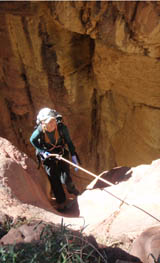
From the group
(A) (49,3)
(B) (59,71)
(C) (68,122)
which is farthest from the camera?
(C) (68,122)

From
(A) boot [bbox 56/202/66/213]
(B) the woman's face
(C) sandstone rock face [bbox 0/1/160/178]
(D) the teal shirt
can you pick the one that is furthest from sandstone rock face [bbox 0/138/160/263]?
(C) sandstone rock face [bbox 0/1/160/178]

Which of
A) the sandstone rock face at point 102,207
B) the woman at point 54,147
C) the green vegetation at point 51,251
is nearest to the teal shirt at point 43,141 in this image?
the woman at point 54,147

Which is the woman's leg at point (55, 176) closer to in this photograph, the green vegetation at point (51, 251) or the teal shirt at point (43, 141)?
the teal shirt at point (43, 141)

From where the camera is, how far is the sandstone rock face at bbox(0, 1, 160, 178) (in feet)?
11.8

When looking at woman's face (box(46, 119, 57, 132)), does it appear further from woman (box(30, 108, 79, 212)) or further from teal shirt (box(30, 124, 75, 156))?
teal shirt (box(30, 124, 75, 156))

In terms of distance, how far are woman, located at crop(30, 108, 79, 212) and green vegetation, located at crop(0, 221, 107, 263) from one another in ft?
5.19

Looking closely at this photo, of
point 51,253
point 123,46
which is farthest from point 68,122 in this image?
point 51,253

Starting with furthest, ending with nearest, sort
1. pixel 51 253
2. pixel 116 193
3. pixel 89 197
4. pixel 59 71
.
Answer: pixel 59 71 → pixel 89 197 → pixel 116 193 → pixel 51 253

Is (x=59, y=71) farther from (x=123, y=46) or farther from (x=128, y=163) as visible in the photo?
(x=128, y=163)

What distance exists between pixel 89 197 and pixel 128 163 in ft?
7.74

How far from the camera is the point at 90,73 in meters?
5.13

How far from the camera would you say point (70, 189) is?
327cm

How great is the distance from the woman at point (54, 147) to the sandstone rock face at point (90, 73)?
1.75 metres

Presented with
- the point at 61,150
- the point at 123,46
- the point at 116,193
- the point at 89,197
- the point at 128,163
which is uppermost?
the point at 123,46
